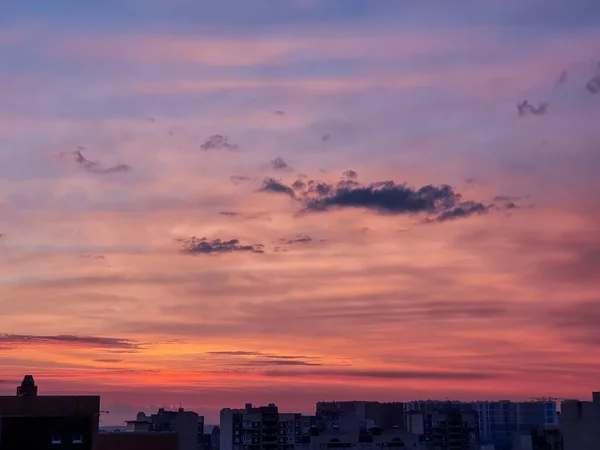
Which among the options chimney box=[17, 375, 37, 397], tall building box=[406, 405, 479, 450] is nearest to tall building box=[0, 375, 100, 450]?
chimney box=[17, 375, 37, 397]

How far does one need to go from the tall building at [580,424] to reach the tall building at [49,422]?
131 ft

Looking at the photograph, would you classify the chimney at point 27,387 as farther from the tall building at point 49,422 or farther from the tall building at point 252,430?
the tall building at point 252,430

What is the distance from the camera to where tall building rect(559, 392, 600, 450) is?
249 ft

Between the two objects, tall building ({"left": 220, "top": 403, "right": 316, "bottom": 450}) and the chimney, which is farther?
tall building ({"left": 220, "top": 403, "right": 316, "bottom": 450})

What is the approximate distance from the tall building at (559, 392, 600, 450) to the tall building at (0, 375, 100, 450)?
131 ft

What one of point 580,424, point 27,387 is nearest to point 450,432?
point 580,424

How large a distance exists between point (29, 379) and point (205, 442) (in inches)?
5023

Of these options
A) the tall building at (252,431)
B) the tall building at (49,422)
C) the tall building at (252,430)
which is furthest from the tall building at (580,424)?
the tall building at (252,431)

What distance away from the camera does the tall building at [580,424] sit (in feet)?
249

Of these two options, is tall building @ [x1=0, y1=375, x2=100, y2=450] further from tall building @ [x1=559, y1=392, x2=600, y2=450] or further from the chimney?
tall building @ [x1=559, y1=392, x2=600, y2=450]

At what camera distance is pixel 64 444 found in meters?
60.8

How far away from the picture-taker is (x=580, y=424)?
77375 mm

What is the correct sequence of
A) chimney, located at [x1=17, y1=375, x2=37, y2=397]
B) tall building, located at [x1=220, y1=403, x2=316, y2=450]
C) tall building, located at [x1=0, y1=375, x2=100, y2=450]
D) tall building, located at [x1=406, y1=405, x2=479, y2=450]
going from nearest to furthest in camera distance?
1. tall building, located at [x1=0, y1=375, x2=100, y2=450]
2. chimney, located at [x1=17, y1=375, x2=37, y2=397]
3. tall building, located at [x1=220, y1=403, x2=316, y2=450]
4. tall building, located at [x1=406, y1=405, x2=479, y2=450]

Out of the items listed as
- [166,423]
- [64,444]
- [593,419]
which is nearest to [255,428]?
[166,423]
